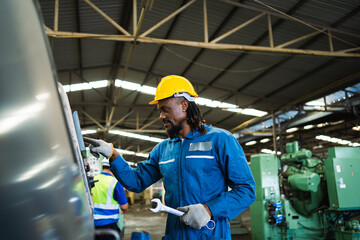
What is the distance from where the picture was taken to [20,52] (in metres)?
0.52

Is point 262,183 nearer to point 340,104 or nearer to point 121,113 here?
point 340,104

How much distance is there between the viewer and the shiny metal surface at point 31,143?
47 cm

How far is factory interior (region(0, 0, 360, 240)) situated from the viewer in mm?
500

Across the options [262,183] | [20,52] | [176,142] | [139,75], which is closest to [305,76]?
[262,183]

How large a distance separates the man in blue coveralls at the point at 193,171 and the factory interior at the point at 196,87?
2.6 inches

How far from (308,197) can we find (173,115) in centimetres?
590

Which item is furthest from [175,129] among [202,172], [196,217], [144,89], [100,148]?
[144,89]

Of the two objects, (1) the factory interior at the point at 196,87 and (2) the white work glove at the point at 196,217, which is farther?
(2) the white work glove at the point at 196,217

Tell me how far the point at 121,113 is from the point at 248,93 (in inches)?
278

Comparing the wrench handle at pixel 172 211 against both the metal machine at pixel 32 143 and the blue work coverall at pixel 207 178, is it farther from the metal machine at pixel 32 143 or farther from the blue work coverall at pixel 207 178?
the metal machine at pixel 32 143

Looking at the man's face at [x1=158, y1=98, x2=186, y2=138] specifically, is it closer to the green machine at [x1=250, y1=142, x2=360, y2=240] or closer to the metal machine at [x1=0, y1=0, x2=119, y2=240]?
the metal machine at [x1=0, y1=0, x2=119, y2=240]

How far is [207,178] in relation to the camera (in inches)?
71.5

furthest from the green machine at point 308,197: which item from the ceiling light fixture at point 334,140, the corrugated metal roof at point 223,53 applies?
the ceiling light fixture at point 334,140

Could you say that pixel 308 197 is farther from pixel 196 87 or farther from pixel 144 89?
pixel 144 89
